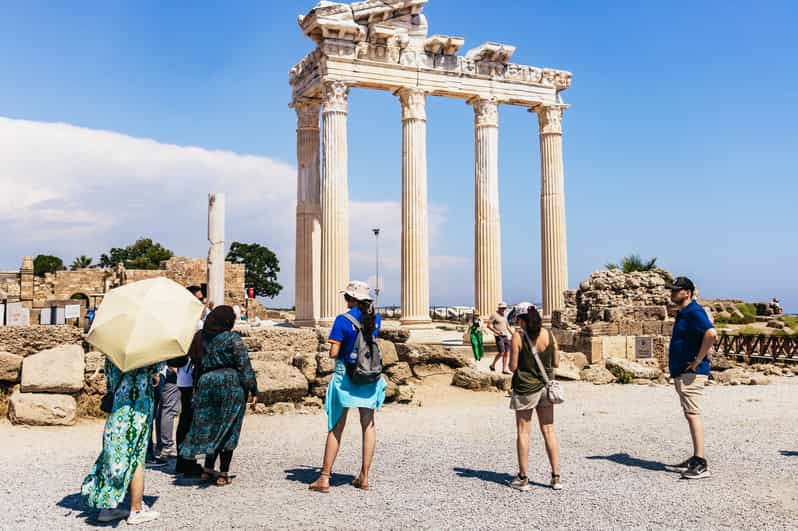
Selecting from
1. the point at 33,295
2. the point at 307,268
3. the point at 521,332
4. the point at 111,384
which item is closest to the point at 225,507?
Result: the point at 111,384

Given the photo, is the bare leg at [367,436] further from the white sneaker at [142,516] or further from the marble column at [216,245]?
the marble column at [216,245]

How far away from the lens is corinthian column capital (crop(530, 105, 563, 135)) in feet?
92.5

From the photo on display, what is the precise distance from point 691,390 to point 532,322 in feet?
6.72

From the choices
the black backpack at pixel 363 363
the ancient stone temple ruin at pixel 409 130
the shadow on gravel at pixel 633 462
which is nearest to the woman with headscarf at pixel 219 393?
the black backpack at pixel 363 363

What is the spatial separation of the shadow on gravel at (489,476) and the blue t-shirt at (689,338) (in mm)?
2050

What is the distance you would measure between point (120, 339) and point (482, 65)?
77.2 feet

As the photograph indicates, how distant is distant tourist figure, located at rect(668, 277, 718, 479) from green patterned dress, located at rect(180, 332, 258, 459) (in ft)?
14.9

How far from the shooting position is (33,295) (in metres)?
44.0

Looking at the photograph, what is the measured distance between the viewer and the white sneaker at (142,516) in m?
5.71

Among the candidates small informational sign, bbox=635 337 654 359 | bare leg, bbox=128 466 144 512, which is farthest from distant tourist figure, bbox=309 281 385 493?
small informational sign, bbox=635 337 654 359

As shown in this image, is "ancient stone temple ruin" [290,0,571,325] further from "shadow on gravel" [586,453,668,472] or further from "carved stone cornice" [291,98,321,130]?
"shadow on gravel" [586,453,668,472]

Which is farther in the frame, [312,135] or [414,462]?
[312,135]

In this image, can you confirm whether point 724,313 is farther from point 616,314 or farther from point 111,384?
point 111,384

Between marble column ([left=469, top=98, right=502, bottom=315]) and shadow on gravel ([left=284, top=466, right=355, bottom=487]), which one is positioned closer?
shadow on gravel ([left=284, top=466, right=355, bottom=487])
